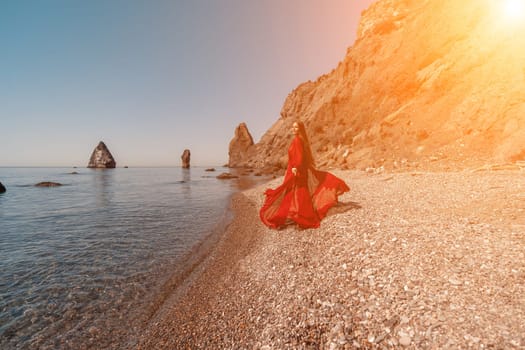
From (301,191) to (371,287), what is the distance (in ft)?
17.3

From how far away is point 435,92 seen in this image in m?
28.2

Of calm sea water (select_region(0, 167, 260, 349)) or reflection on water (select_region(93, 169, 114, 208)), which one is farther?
reflection on water (select_region(93, 169, 114, 208))

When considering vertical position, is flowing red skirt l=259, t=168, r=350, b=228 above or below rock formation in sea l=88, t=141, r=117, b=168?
below

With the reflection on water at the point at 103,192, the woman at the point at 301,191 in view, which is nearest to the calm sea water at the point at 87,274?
the woman at the point at 301,191

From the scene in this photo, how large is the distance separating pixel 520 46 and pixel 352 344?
33.3 m

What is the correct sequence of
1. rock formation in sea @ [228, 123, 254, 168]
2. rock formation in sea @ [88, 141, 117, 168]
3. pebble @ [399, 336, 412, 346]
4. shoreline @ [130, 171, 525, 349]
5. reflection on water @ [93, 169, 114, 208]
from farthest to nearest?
1. rock formation in sea @ [88, 141, 117, 168]
2. rock formation in sea @ [228, 123, 254, 168]
3. reflection on water @ [93, 169, 114, 208]
4. shoreline @ [130, 171, 525, 349]
5. pebble @ [399, 336, 412, 346]

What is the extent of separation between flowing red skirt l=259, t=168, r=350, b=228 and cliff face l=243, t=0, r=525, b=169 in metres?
15.4

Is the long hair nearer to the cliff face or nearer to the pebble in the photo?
the pebble

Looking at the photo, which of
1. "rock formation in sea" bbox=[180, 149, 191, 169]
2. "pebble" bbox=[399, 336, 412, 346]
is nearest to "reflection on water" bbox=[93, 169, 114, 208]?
"pebble" bbox=[399, 336, 412, 346]

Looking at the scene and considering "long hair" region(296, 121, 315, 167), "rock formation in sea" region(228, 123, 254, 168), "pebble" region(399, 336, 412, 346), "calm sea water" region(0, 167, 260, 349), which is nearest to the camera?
"pebble" region(399, 336, 412, 346)

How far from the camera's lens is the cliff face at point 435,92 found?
65.4ft

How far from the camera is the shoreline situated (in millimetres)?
3516

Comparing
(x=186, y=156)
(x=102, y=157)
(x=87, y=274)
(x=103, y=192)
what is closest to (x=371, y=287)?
(x=87, y=274)

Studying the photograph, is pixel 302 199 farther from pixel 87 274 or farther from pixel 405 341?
pixel 87 274
